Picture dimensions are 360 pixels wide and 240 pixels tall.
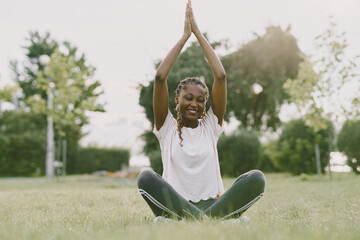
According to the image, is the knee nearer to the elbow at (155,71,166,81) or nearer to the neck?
the neck

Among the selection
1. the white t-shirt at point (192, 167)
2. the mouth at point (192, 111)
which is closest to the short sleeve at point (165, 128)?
the white t-shirt at point (192, 167)

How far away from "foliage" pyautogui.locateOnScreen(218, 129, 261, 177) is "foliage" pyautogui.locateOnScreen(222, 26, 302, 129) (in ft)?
12.7

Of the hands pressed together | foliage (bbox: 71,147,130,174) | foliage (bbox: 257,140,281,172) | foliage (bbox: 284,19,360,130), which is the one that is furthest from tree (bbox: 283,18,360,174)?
foliage (bbox: 71,147,130,174)

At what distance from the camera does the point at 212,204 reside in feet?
11.9

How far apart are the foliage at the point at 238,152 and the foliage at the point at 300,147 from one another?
3.82 ft

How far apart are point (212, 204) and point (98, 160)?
25886 millimetres

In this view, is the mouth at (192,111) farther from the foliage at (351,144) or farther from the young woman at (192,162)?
the foliage at (351,144)

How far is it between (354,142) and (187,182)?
43.9 feet

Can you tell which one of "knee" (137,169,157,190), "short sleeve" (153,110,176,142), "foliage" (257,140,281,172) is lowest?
"foliage" (257,140,281,172)

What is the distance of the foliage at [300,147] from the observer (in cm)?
1739

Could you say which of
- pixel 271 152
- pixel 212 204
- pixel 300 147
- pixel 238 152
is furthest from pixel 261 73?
pixel 212 204

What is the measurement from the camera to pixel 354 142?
50.3 feet

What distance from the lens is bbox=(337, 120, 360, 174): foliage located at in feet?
50.0

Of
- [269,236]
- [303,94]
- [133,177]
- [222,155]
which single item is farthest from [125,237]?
[133,177]
